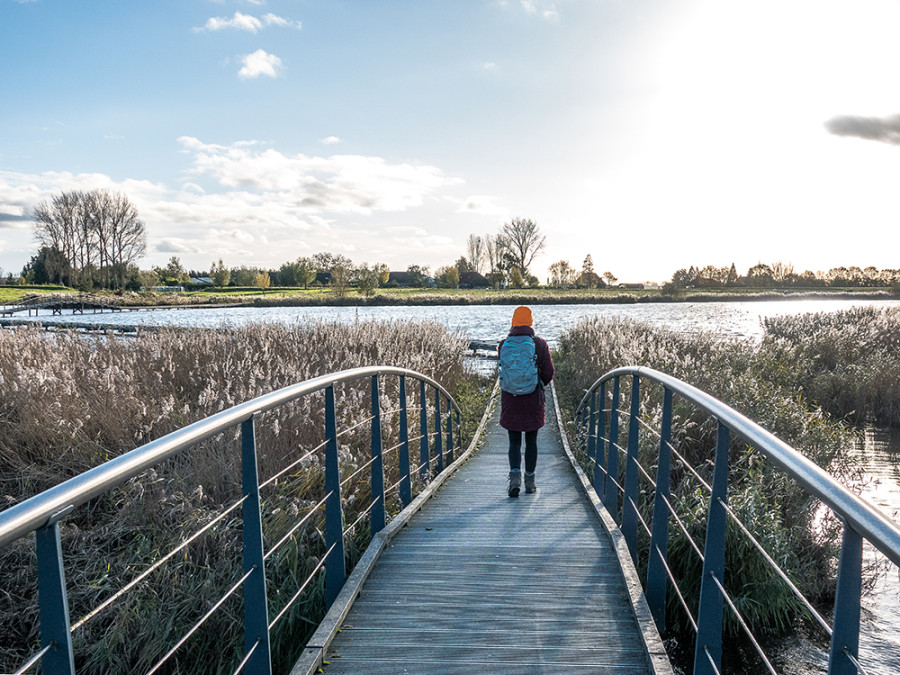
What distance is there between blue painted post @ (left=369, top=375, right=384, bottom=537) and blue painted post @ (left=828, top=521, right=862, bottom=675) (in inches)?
115

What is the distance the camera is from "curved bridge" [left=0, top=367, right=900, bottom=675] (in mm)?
1407

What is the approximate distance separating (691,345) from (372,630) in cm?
1102

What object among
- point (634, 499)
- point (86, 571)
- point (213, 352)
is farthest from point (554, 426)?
point (86, 571)

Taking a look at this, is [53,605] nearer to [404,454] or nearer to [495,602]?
[495,602]

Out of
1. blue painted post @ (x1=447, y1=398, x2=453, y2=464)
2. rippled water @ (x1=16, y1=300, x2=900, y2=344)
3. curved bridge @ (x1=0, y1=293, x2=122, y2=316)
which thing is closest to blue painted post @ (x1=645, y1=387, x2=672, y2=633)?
blue painted post @ (x1=447, y1=398, x2=453, y2=464)

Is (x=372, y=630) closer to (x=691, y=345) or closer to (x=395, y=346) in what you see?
(x=395, y=346)

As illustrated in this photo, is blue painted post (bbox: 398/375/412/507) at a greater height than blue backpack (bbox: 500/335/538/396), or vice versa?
blue backpack (bbox: 500/335/538/396)

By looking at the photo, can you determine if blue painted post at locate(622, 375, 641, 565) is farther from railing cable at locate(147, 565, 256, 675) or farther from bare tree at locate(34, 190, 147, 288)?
bare tree at locate(34, 190, 147, 288)

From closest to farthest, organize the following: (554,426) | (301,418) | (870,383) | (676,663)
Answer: (676,663), (301,418), (554,426), (870,383)

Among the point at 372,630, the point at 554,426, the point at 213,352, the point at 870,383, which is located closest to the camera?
the point at 372,630

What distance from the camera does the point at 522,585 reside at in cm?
364

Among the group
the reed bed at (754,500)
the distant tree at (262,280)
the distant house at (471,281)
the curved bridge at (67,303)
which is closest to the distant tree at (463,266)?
the distant house at (471,281)

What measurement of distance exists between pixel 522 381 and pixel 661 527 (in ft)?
7.57

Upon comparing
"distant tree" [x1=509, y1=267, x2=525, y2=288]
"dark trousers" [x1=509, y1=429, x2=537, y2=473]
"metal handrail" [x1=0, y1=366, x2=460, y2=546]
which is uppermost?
"distant tree" [x1=509, y1=267, x2=525, y2=288]
